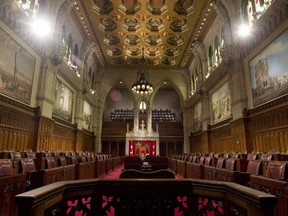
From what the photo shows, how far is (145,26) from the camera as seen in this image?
15.7 metres

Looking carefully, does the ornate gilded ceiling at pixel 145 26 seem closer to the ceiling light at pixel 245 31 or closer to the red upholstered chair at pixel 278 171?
the ceiling light at pixel 245 31

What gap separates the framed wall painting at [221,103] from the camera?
12.3 meters

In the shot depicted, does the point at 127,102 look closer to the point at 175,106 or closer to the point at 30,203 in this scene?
the point at 175,106

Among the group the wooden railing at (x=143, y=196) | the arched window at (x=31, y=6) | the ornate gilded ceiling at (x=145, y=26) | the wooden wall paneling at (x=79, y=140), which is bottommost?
the wooden railing at (x=143, y=196)

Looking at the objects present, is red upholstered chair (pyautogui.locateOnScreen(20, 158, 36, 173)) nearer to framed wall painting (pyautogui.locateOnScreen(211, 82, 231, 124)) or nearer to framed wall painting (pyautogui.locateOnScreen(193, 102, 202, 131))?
framed wall painting (pyautogui.locateOnScreen(211, 82, 231, 124))

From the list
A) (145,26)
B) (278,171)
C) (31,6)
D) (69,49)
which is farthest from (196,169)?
(145,26)

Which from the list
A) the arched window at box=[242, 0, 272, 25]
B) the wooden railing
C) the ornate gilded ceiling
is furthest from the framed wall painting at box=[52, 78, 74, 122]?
the wooden railing

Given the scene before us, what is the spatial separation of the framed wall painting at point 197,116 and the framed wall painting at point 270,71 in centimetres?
821

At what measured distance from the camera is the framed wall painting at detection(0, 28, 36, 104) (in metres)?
7.61

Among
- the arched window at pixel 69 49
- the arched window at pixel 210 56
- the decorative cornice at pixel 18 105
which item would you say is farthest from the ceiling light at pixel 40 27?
the arched window at pixel 210 56

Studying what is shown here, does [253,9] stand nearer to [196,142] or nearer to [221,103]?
[221,103]

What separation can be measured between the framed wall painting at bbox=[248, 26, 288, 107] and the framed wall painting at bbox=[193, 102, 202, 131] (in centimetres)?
821

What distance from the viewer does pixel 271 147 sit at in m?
8.18

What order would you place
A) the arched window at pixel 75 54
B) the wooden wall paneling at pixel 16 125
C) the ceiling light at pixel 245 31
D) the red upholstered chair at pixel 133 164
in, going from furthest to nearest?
the arched window at pixel 75 54
the ceiling light at pixel 245 31
the wooden wall paneling at pixel 16 125
the red upholstered chair at pixel 133 164
